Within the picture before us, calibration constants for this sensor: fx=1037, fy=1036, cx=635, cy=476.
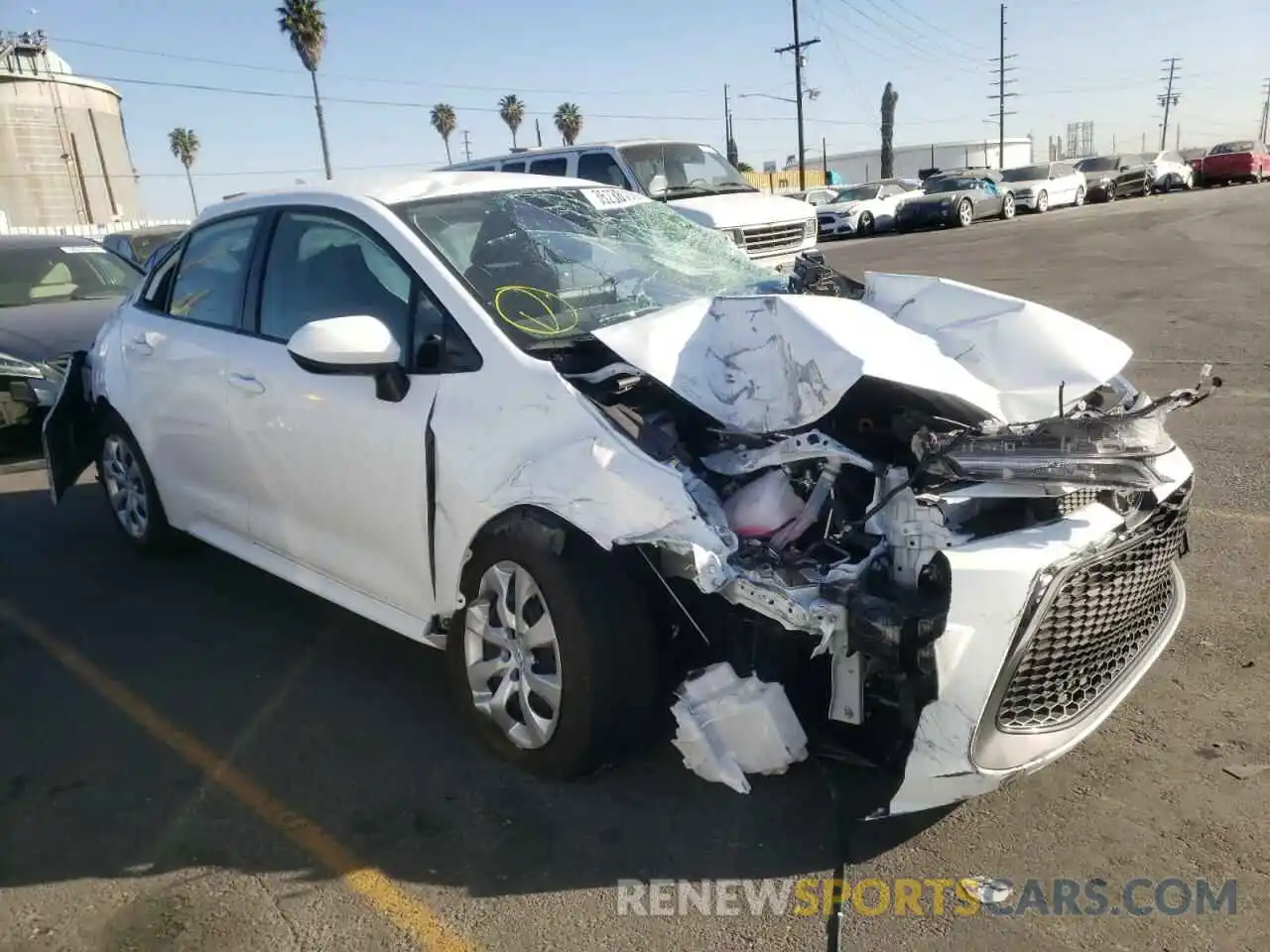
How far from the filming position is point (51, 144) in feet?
183

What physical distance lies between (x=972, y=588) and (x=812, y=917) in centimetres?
94

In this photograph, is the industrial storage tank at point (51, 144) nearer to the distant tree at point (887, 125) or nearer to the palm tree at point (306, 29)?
the palm tree at point (306, 29)

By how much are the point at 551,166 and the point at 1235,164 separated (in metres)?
37.1

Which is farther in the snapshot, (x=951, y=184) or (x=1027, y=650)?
(x=951, y=184)

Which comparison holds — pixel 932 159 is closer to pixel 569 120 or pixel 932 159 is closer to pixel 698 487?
pixel 569 120

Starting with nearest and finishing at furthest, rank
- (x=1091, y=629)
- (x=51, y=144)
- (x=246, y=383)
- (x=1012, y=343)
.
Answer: (x=1091, y=629) → (x=1012, y=343) → (x=246, y=383) → (x=51, y=144)

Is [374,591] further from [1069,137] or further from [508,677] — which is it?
[1069,137]

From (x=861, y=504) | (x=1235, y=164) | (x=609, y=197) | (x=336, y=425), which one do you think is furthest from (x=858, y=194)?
(x=861, y=504)

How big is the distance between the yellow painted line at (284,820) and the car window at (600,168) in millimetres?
9000

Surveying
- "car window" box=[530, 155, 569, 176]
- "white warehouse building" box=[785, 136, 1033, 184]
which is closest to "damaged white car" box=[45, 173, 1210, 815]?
"car window" box=[530, 155, 569, 176]

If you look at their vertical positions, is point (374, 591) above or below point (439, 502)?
below

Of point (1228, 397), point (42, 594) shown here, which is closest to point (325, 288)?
point (42, 594)

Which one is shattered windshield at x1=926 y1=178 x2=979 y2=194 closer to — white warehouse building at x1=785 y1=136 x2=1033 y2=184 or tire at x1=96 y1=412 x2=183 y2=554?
tire at x1=96 y1=412 x2=183 y2=554

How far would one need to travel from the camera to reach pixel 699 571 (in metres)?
2.74
